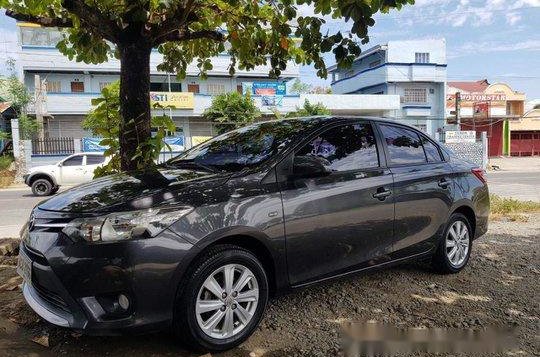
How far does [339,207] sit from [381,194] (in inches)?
21.0

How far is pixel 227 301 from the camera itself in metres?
3.20

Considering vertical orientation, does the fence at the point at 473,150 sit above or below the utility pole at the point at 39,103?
below

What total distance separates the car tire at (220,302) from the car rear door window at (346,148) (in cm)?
100

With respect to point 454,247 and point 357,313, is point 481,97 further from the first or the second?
point 357,313

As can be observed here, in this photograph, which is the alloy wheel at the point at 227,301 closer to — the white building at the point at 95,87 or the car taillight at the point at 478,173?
the car taillight at the point at 478,173

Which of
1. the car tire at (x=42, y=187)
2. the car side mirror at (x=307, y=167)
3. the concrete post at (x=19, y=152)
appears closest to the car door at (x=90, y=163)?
the car tire at (x=42, y=187)

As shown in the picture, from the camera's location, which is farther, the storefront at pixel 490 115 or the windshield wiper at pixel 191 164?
the storefront at pixel 490 115

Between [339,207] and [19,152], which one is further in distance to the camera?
[19,152]

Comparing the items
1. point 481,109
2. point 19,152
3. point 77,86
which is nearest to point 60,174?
point 19,152

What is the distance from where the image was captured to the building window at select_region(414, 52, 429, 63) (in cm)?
4206

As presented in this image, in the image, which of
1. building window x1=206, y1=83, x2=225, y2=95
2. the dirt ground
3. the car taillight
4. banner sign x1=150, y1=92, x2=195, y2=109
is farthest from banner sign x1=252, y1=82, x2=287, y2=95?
the dirt ground

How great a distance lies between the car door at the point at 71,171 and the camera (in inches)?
661

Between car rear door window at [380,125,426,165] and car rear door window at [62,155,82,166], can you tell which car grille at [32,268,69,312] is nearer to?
car rear door window at [380,125,426,165]

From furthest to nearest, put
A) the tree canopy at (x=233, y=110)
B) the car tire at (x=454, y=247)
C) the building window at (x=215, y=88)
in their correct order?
the building window at (x=215, y=88) → the tree canopy at (x=233, y=110) → the car tire at (x=454, y=247)
